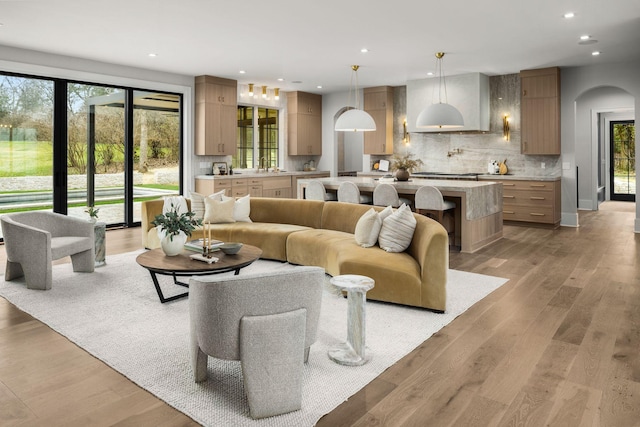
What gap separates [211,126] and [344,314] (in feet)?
19.4

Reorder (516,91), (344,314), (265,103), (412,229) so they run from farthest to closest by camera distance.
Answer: (265,103)
(516,91)
(412,229)
(344,314)

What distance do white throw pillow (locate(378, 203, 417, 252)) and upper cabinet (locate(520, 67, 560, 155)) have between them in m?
5.19

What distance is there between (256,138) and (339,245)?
6.04m

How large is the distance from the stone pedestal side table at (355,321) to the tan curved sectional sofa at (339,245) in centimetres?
99

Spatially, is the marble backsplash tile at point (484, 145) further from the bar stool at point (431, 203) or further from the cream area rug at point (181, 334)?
the cream area rug at point (181, 334)

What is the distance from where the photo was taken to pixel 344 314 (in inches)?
144

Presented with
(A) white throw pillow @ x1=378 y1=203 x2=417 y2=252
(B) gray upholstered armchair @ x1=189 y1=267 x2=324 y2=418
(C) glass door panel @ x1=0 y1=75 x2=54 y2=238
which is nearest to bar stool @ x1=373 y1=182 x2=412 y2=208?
(A) white throw pillow @ x1=378 y1=203 x2=417 y2=252

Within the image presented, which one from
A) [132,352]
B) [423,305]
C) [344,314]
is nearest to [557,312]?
[423,305]

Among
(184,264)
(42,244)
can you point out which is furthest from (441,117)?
(42,244)

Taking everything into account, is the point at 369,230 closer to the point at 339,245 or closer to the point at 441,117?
the point at 339,245

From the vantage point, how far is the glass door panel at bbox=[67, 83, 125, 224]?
7238 millimetres

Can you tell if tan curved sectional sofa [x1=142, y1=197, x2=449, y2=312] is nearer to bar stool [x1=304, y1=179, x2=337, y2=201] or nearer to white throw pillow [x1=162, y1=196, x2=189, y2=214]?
white throw pillow [x1=162, y1=196, x2=189, y2=214]

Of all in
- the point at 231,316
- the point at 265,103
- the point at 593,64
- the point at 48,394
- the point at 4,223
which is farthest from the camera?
the point at 265,103

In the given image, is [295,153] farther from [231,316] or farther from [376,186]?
[231,316]
